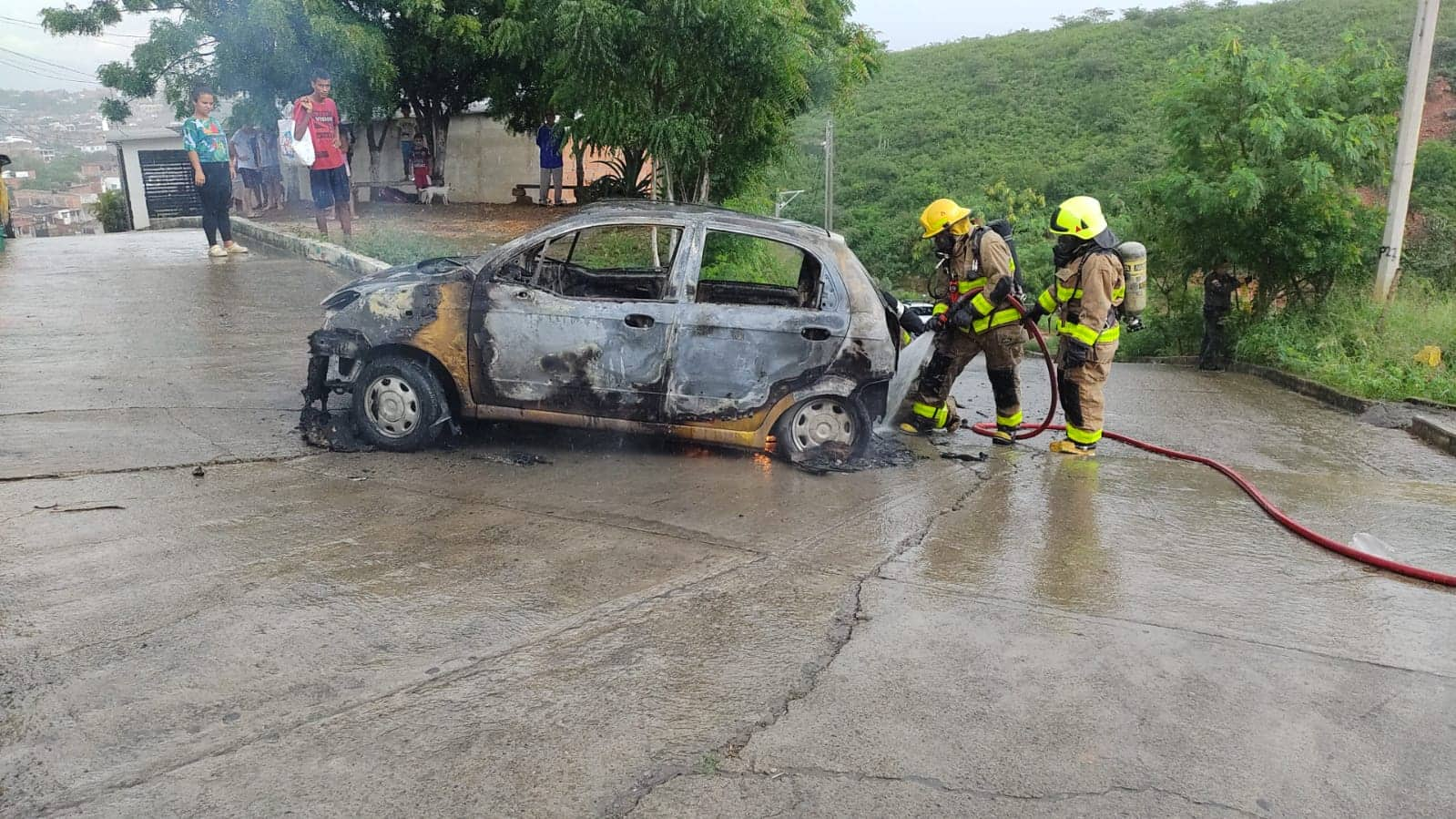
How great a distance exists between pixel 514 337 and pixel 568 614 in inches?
97.8

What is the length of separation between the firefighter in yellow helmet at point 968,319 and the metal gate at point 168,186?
1136 inches

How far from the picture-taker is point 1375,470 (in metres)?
7.95

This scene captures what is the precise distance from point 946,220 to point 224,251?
1066 centimetres

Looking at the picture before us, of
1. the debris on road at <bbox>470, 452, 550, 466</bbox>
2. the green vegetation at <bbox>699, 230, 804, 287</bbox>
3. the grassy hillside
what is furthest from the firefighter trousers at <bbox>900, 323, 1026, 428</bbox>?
the grassy hillside

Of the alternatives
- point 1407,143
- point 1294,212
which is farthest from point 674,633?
point 1407,143

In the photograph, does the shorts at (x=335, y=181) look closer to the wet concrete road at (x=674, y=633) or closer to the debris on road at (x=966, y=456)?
the wet concrete road at (x=674, y=633)

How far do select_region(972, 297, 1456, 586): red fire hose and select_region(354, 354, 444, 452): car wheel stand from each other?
4.03 metres

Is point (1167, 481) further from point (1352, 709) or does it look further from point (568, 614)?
point (568, 614)

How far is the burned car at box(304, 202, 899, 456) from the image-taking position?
20.9ft

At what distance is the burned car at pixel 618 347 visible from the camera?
636 centimetres

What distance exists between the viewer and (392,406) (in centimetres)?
651

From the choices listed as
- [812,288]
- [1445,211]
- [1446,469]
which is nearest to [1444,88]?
[1445,211]

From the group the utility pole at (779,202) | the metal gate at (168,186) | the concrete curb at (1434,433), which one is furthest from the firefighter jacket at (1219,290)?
the metal gate at (168,186)

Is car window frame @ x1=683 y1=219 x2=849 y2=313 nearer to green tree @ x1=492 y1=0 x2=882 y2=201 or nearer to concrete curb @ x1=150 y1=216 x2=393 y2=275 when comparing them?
concrete curb @ x1=150 y1=216 x2=393 y2=275
